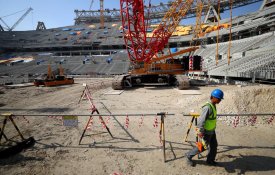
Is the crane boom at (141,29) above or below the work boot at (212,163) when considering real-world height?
above

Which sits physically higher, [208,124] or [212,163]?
[208,124]

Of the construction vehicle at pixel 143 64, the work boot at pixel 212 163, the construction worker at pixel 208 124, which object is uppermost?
the construction vehicle at pixel 143 64

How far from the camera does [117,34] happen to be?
65438mm

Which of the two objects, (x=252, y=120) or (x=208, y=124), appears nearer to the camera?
(x=208, y=124)

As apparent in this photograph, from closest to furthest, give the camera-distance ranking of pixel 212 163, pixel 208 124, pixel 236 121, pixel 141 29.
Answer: pixel 208 124
pixel 212 163
pixel 236 121
pixel 141 29

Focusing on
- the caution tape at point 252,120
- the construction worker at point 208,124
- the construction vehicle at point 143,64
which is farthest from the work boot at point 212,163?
the construction vehicle at point 143,64

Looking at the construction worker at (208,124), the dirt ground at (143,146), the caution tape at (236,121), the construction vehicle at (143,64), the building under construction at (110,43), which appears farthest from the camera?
the building under construction at (110,43)

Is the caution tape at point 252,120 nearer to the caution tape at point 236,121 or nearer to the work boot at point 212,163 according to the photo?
the caution tape at point 236,121

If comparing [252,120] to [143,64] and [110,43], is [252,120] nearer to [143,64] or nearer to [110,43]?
[143,64]

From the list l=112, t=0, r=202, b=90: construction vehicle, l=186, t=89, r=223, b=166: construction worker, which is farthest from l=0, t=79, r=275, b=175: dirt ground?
l=112, t=0, r=202, b=90: construction vehicle

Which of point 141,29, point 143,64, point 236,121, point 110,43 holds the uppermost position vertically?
point 110,43

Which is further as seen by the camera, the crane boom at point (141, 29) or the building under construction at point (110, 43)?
the building under construction at point (110, 43)

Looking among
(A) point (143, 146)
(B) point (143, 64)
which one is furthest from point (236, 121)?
(B) point (143, 64)

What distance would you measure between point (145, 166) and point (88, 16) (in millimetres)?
93139
